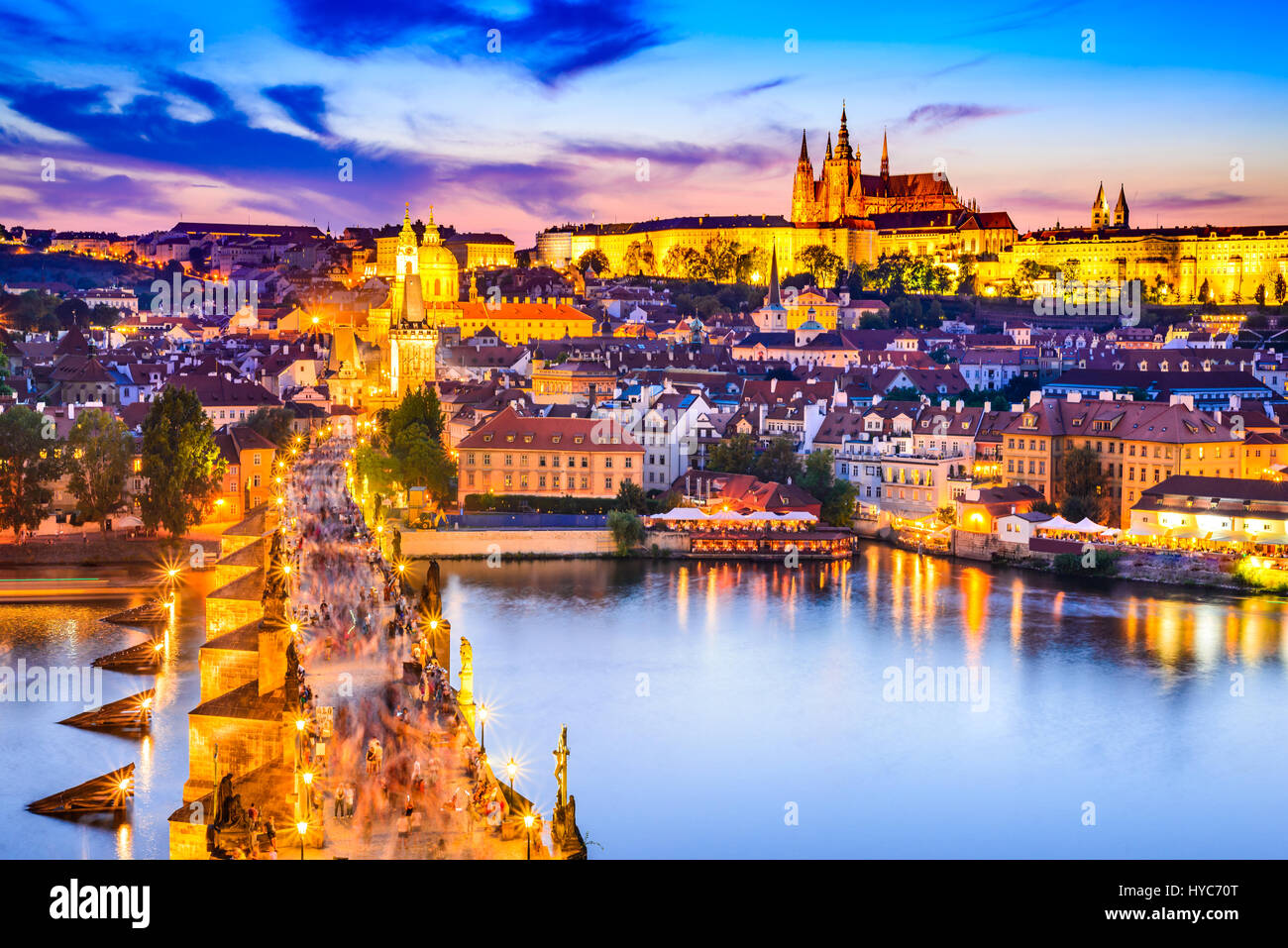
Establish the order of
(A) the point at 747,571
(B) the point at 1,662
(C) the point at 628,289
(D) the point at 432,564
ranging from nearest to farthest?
(D) the point at 432,564 → (B) the point at 1,662 → (A) the point at 747,571 → (C) the point at 628,289

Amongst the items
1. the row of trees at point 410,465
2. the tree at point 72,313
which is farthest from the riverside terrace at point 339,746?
the tree at point 72,313

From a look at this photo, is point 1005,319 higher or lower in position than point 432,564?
higher

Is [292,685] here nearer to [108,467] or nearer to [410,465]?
[108,467]

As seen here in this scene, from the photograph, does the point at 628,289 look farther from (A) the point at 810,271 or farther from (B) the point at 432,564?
(B) the point at 432,564

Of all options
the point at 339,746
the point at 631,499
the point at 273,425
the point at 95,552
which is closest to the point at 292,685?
the point at 339,746

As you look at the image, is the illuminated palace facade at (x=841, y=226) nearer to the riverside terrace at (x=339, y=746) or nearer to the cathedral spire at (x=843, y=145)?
the cathedral spire at (x=843, y=145)
